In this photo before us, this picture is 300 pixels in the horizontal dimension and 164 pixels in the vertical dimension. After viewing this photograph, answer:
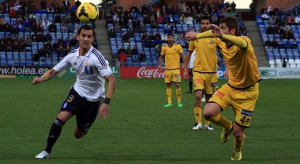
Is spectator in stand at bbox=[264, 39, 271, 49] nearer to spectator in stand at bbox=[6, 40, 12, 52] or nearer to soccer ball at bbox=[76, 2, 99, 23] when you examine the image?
spectator in stand at bbox=[6, 40, 12, 52]

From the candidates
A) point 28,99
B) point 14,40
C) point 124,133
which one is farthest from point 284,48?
point 124,133

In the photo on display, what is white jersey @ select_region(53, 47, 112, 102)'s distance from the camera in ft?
36.2

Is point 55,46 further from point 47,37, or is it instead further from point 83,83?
point 83,83

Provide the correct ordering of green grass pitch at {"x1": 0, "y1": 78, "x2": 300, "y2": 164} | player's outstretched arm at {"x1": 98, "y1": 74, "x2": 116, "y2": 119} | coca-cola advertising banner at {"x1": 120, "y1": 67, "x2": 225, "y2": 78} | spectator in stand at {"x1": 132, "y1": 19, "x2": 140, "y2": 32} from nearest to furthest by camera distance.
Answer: player's outstretched arm at {"x1": 98, "y1": 74, "x2": 116, "y2": 119} → green grass pitch at {"x1": 0, "y1": 78, "x2": 300, "y2": 164} → coca-cola advertising banner at {"x1": 120, "y1": 67, "x2": 225, "y2": 78} → spectator in stand at {"x1": 132, "y1": 19, "x2": 140, "y2": 32}

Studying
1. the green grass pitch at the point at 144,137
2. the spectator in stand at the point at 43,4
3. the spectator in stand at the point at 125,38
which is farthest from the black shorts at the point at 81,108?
the spectator in stand at the point at 43,4

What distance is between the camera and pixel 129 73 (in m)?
48.3

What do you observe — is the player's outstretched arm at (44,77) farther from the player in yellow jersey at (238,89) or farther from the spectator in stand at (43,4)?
the spectator in stand at (43,4)

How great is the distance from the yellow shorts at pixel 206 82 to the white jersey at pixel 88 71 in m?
5.03

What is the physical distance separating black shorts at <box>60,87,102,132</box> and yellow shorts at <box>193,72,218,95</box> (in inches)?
195

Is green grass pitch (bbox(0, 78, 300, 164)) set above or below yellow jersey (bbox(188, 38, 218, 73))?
below

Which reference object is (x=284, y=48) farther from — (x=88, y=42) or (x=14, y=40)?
(x=88, y=42)

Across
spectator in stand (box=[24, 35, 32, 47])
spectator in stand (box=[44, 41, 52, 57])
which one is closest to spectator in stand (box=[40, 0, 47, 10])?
spectator in stand (box=[24, 35, 32, 47])

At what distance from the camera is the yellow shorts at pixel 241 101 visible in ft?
36.5

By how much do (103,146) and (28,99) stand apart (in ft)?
46.3
